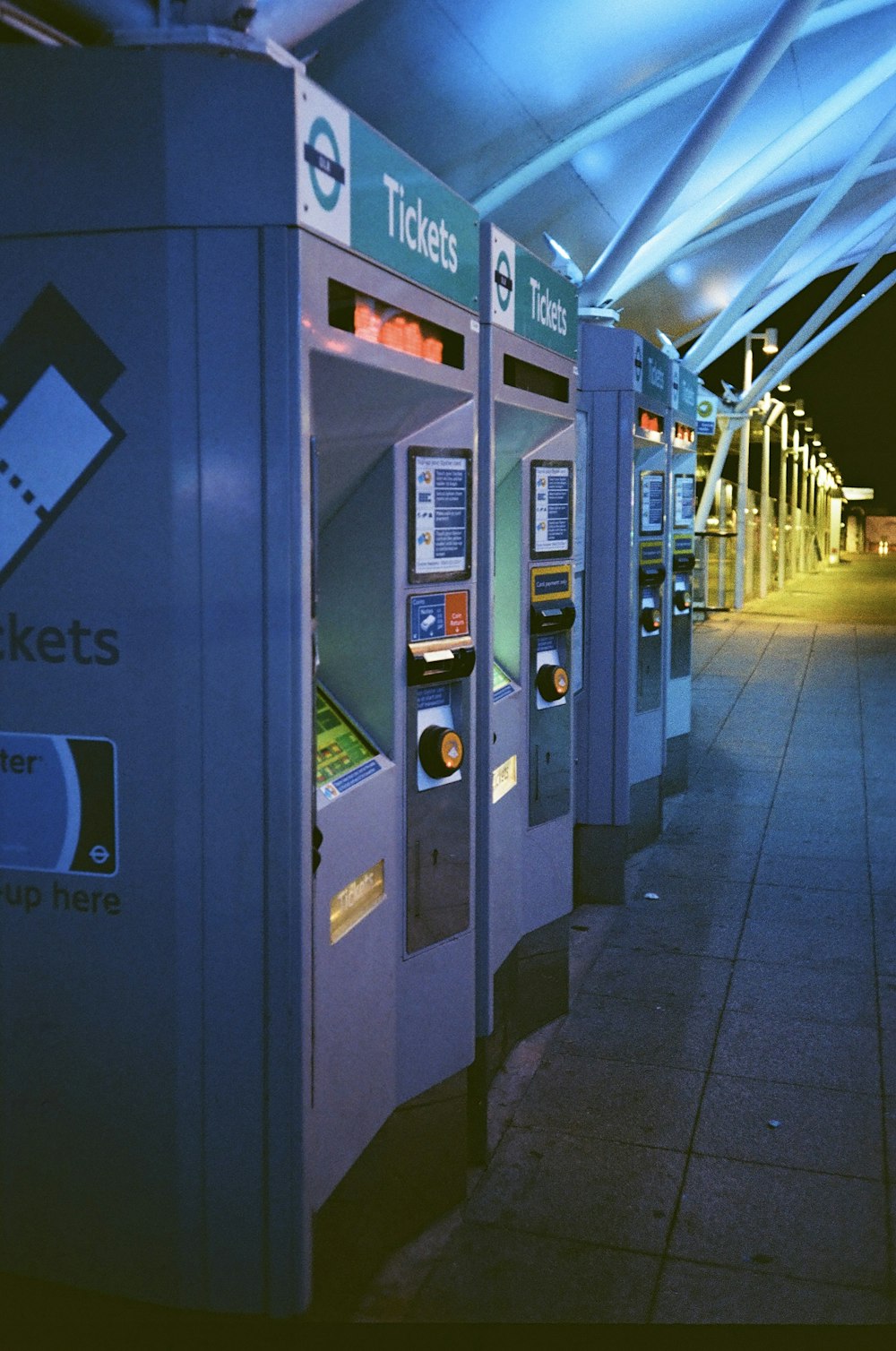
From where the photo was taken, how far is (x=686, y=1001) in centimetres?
475

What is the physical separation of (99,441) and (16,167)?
1.71 ft

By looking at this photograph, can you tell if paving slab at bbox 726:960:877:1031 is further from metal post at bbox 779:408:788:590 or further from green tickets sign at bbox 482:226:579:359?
metal post at bbox 779:408:788:590

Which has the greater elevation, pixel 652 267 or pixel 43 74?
pixel 652 267

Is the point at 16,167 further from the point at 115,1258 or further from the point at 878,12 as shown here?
the point at 878,12

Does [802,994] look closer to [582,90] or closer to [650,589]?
[650,589]

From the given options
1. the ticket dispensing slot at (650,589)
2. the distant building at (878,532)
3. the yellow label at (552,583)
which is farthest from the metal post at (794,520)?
the distant building at (878,532)

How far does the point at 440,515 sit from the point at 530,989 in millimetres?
1971

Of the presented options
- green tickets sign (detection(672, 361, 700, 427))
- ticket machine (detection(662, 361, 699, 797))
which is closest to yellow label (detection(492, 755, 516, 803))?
ticket machine (detection(662, 361, 699, 797))

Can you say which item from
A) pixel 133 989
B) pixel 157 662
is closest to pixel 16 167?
pixel 157 662

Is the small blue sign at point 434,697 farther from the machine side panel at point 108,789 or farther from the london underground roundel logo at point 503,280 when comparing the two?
the london underground roundel logo at point 503,280

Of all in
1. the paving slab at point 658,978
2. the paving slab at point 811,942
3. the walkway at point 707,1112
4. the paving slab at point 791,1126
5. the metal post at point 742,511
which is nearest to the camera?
the walkway at point 707,1112

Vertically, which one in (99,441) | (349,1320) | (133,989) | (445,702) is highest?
(99,441)

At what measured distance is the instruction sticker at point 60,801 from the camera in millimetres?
2477

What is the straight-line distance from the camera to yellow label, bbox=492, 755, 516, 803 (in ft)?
12.5
